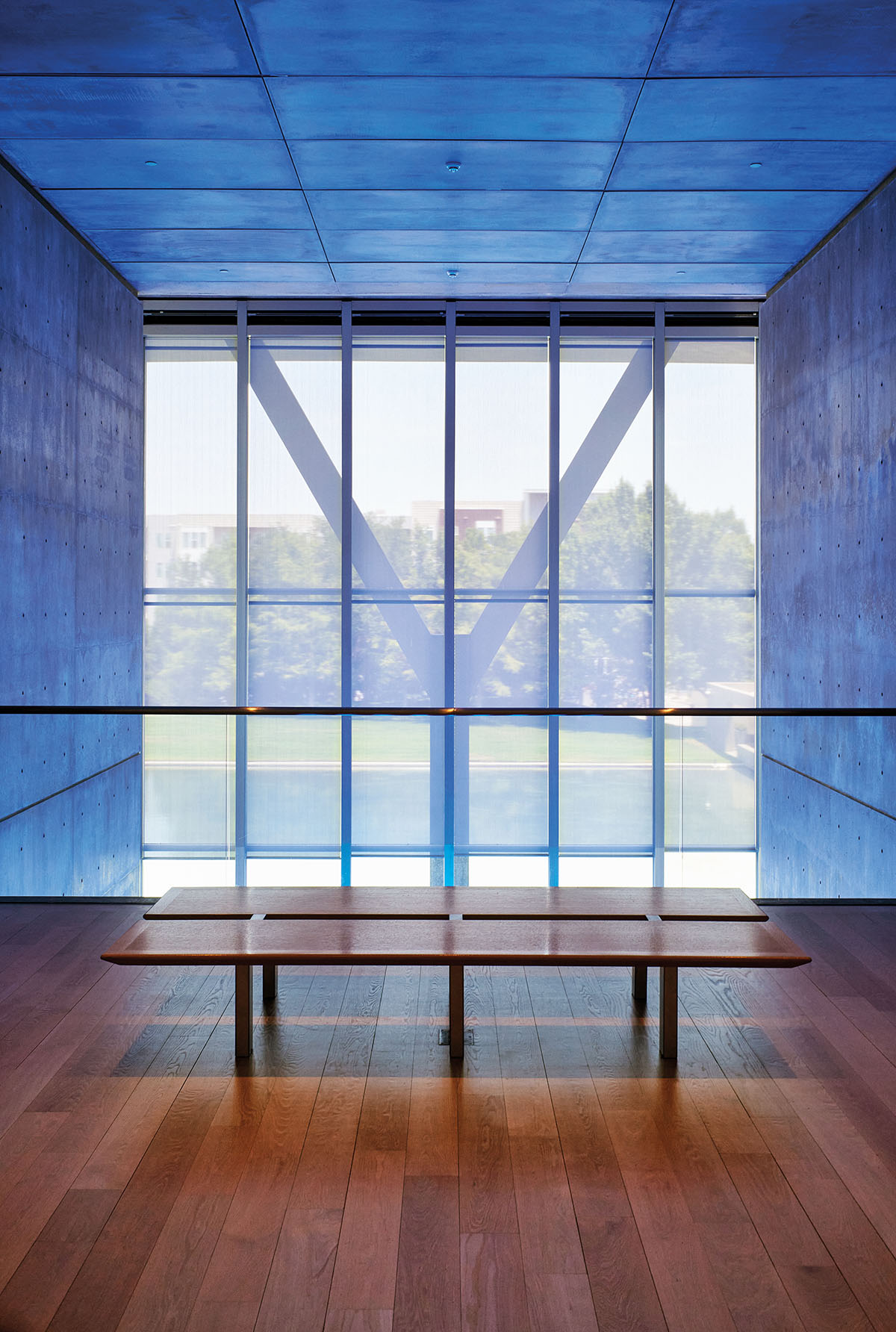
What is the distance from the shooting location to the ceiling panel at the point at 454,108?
4.91m

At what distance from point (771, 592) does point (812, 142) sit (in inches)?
139

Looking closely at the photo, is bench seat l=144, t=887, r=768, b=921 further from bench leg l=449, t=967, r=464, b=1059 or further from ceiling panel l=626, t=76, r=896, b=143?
ceiling panel l=626, t=76, r=896, b=143

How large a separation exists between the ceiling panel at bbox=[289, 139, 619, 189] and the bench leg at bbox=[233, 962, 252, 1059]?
4.49 m

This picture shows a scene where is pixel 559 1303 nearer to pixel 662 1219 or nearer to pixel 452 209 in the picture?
pixel 662 1219

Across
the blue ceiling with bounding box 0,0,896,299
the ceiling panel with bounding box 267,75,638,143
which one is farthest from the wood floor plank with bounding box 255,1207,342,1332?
the ceiling panel with bounding box 267,75,638,143

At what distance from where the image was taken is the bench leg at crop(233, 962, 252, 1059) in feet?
10.3

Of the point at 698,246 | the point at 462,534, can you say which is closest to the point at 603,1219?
the point at 698,246

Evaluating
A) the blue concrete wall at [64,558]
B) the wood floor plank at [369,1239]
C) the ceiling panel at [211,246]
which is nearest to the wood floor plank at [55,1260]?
the wood floor plank at [369,1239]

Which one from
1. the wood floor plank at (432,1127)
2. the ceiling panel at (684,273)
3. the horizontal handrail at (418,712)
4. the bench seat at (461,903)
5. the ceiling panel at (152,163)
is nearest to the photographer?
A: the wood floor plank at (432,1127)

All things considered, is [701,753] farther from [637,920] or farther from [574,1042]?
[574,1042]

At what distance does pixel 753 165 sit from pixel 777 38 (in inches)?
55.5

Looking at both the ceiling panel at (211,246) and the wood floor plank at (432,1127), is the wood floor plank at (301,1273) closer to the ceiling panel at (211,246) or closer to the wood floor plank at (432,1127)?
the wood floor plank at (432,1127)

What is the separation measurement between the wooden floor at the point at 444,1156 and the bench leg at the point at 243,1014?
8 cm

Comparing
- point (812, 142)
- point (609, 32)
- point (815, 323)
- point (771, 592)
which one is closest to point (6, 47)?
point (609, 32)
